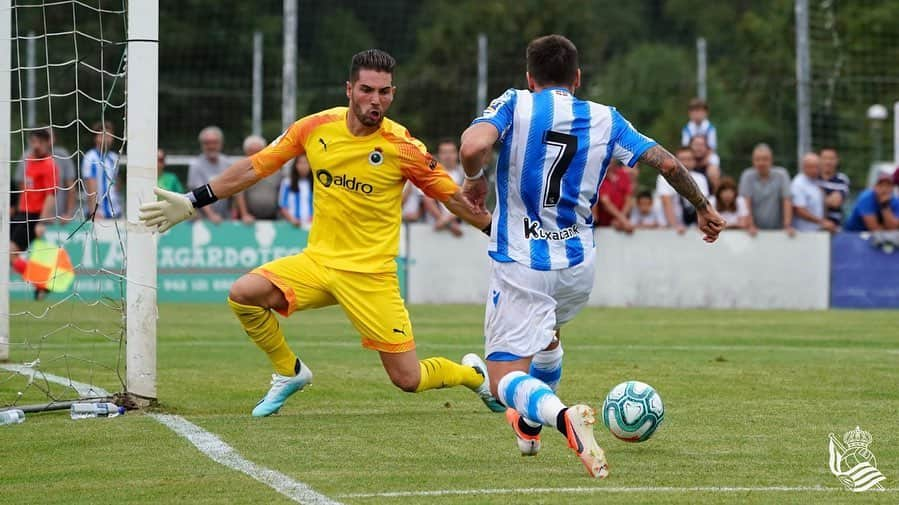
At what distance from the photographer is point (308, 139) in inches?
347

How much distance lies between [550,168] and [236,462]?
6.66 ft

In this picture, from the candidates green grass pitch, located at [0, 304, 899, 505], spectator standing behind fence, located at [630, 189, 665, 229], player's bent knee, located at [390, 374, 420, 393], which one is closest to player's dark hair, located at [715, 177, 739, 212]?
spectator standing behind fence, located at [630, 189, 665, 229]

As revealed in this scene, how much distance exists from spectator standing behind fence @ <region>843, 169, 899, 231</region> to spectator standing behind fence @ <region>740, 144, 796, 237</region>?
97cm

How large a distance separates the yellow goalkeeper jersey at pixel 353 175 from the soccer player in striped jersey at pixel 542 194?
1.53 metres

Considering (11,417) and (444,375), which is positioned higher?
(444,375)

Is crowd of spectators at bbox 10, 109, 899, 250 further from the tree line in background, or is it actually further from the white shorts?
the white shorts

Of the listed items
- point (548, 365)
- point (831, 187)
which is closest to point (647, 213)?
point (831, 187)

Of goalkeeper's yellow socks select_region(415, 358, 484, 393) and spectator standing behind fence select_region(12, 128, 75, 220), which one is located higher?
spectator standing behind fence select_region(12, 128, 75, 220)

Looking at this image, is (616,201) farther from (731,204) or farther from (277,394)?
(277,394)

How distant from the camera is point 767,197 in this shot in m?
20.1

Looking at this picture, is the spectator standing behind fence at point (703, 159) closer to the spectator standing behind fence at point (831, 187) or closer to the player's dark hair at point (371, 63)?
the spectator standing behind fence at point (831, 187)

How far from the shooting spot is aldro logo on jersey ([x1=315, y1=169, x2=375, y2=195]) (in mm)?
8812

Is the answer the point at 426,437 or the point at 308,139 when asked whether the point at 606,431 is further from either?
the point at 308,139

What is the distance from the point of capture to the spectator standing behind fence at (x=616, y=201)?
65.3ft
